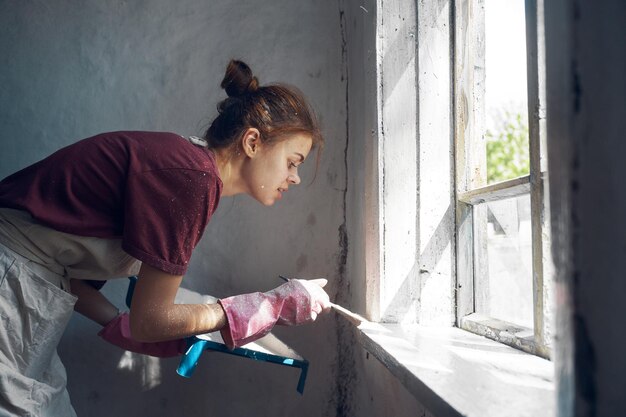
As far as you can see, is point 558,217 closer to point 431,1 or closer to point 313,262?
point 431,1

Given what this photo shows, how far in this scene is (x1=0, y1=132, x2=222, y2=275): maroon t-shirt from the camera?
983 mm

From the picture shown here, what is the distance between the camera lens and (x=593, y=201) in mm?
374

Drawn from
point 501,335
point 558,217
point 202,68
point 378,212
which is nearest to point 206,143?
point 378,212

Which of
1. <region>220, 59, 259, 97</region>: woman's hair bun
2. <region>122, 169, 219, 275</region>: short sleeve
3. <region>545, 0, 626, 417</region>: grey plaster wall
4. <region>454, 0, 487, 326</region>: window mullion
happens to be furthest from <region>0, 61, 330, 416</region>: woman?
<region>545, 0, 626, 417</region>: grey plaster wall

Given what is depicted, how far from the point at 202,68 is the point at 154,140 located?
74cm

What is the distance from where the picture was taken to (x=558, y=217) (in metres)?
0.40

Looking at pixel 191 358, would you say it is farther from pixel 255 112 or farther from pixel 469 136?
pixel 469 136

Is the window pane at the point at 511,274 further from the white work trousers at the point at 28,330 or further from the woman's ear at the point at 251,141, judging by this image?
the white work trousers at the point at 28,330

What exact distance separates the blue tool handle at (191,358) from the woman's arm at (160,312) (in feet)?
0.19

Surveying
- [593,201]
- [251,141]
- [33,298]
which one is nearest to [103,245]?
[33,298]

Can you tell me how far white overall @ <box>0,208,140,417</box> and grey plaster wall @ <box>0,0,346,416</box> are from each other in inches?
22.0

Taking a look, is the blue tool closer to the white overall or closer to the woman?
the woman

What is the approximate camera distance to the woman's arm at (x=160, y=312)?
3.26 feet

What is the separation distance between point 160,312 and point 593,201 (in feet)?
2.79
